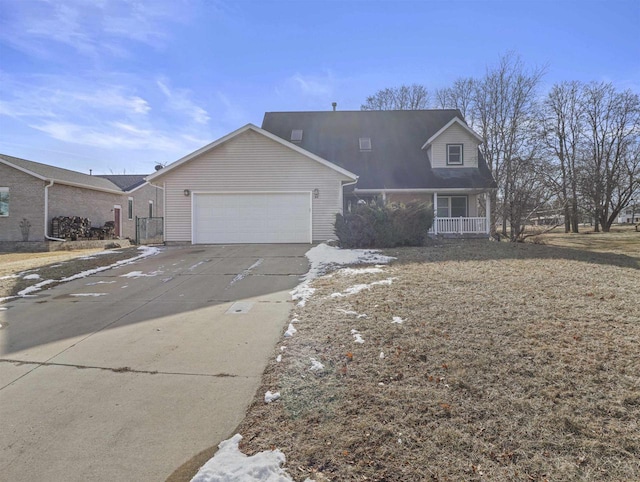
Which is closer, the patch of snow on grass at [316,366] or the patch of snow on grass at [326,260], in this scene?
the patch of snow on grass at [316,366]

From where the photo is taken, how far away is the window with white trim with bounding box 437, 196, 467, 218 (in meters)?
18.9

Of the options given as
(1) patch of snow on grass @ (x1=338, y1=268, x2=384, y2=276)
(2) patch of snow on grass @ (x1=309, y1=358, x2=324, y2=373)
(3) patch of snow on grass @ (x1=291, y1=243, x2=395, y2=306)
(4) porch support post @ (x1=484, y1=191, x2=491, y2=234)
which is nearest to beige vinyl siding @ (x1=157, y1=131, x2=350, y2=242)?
(3) patch of snow on grass @ (x1=291, y1=243, x2=395, y2=306)

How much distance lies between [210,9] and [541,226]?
56.0ft

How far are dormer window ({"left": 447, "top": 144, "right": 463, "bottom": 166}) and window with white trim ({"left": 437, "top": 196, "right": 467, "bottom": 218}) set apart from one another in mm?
1758

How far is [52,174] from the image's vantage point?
18844 mm

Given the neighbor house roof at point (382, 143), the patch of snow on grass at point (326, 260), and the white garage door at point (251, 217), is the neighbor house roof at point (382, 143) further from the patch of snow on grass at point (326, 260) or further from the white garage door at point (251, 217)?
the patch of snow on grass at point (326, 260)

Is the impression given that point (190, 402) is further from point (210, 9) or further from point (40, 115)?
point (40, 115)

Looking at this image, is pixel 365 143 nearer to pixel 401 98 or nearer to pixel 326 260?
pixel 326 260

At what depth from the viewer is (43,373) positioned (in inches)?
148

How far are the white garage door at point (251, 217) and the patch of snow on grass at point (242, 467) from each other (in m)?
12.3

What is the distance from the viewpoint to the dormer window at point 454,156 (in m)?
18.8

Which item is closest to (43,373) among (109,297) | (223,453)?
(223,453)

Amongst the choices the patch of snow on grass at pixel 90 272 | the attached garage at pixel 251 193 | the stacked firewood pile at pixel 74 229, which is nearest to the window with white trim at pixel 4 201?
the stacked firewood pile at pixel 74 229

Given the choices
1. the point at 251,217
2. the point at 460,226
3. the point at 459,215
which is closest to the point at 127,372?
the point at 251,217
